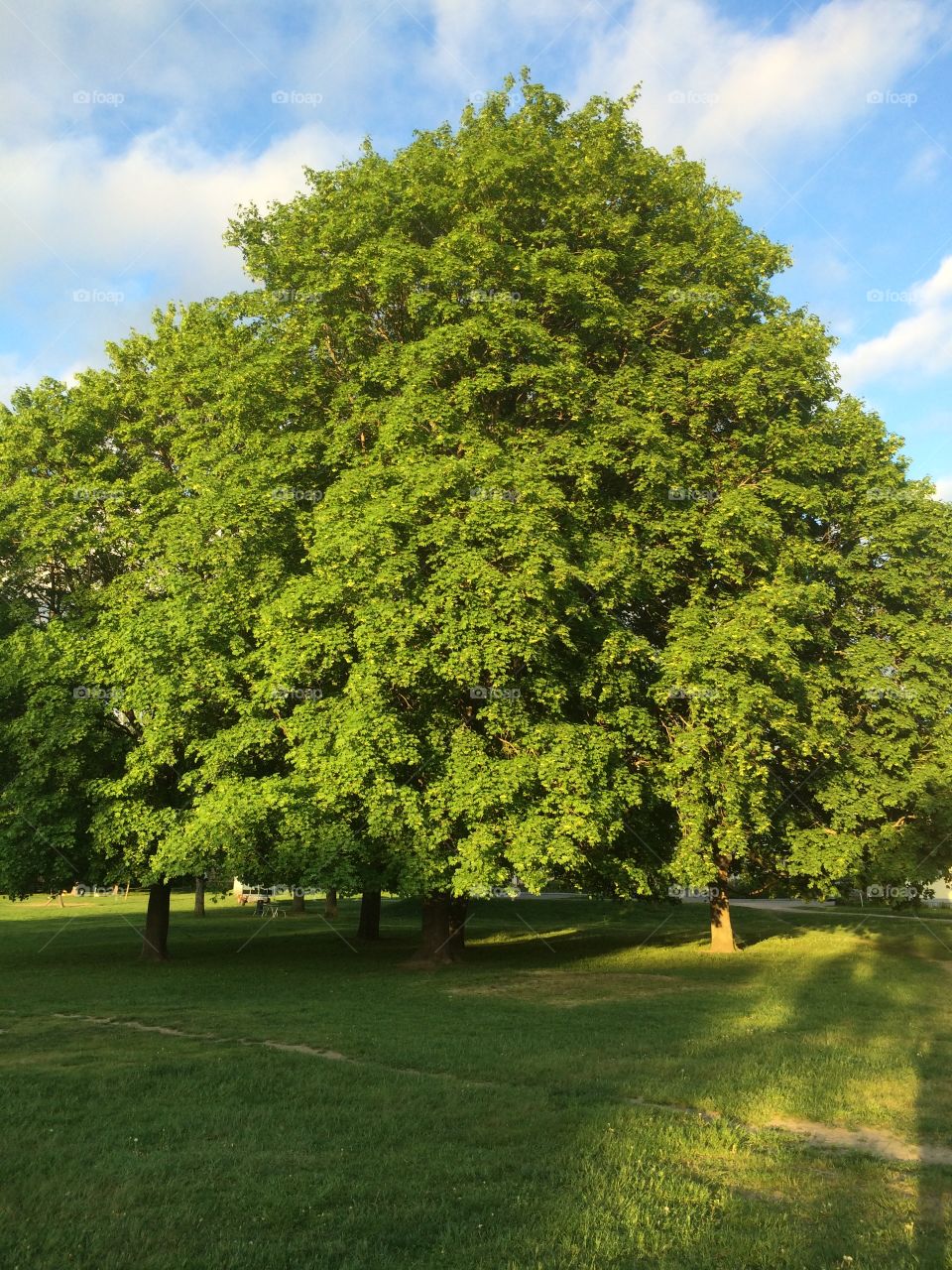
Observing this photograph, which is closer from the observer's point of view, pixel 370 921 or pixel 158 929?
pixel 158 929

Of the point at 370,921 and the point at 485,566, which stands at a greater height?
the point at 485,566

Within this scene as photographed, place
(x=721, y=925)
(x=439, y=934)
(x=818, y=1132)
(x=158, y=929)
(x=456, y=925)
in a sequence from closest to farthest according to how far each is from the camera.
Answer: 1. (x=818, y=1132)
2. (x=439, y=934)
3. (x=456, y=925)
4. (x=158, y=929)
5. (x=721, y=925)

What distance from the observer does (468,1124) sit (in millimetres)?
8766

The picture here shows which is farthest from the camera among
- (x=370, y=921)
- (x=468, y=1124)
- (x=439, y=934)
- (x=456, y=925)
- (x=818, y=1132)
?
(x=370, y=921)

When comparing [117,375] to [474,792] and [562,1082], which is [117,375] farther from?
[562,1082]

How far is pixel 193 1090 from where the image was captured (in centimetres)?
1004

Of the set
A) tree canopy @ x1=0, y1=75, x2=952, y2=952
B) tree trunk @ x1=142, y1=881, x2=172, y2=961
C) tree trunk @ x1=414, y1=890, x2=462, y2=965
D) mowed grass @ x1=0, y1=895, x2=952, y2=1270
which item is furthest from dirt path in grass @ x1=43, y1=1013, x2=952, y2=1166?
tree trunk @ x1=142, y1=881, x2=172, y2=961

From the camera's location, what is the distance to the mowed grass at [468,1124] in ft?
20.5

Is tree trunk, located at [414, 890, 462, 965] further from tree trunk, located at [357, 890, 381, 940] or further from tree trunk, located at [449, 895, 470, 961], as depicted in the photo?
tree trunk, located at [357, 890, 381, 940]

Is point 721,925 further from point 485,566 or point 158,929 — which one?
point 158,929

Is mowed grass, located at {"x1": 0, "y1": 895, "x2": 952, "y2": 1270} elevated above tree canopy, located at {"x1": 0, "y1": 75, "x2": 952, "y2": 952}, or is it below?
below

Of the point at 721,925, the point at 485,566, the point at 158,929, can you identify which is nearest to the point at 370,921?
the point at 158,929

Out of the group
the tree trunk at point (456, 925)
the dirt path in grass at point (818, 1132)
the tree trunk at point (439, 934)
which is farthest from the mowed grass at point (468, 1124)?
the tree trunk at point (456, 925)

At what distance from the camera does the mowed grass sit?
20.5 ft
